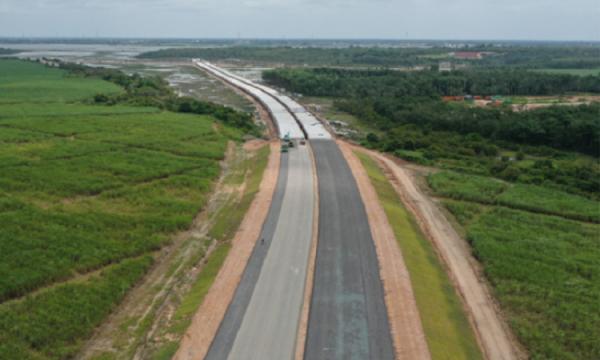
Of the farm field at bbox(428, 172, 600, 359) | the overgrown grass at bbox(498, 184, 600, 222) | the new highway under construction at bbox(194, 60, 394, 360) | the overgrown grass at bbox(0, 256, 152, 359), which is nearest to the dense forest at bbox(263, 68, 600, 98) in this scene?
the farm field at bbox(428, 172, 600, 359)

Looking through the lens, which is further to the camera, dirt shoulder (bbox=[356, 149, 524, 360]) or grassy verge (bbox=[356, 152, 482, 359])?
dirt shoulder (bbox=[356, 149, 524, 360])

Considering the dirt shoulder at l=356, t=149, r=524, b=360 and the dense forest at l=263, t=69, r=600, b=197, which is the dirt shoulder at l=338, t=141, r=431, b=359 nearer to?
the dirt shoulder at l=356, t=149, r=524, b=360

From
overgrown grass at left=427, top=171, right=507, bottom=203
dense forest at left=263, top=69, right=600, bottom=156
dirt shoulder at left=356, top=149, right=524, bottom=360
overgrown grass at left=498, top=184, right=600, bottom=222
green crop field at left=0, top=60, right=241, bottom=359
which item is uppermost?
dense forest at left=263, top=69, right=600, bottom=156

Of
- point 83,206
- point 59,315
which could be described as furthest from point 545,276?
point 83,206

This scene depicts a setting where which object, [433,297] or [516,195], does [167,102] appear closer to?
[516,195]

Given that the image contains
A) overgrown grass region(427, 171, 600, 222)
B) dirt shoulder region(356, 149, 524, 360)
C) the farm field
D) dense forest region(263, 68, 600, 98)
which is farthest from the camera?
dense forest region(263, 68, 600, 98)

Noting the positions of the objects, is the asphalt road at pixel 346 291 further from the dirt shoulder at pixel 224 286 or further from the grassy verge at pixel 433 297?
the dirt shoulder at pixel 224 286
